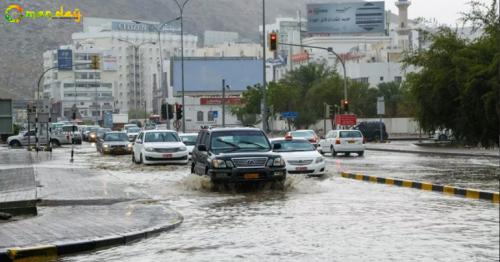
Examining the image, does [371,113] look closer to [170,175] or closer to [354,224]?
[170,175]

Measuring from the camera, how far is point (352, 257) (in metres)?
10.6

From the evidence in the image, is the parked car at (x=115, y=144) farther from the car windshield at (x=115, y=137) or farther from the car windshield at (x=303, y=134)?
the car windshield at (x=303, y=134)

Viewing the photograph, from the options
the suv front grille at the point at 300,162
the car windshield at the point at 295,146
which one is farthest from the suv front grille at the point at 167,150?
the suv front grille at the point at 300,162

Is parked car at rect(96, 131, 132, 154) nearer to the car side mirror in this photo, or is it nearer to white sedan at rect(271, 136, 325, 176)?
white sedan at rect(271, 136, 325, 176)

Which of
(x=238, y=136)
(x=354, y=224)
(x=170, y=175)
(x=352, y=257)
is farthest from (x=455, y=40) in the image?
(x=352, y=257)

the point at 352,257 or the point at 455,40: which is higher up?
the point at 455,40

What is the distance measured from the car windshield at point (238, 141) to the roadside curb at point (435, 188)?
412 centimetres

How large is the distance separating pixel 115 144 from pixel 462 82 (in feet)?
69.6

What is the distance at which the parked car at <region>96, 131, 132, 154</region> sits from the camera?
52.3m

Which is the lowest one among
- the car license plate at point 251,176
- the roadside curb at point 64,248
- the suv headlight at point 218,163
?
the roadside curb at point 64,248

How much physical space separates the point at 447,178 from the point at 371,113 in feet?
269

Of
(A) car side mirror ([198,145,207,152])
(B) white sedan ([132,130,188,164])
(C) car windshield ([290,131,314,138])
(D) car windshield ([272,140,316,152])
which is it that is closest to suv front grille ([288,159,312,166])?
(D) car windshield ([272,140,316,152])

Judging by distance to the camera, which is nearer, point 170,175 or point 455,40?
point 170,175

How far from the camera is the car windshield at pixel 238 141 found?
22.8 meters
